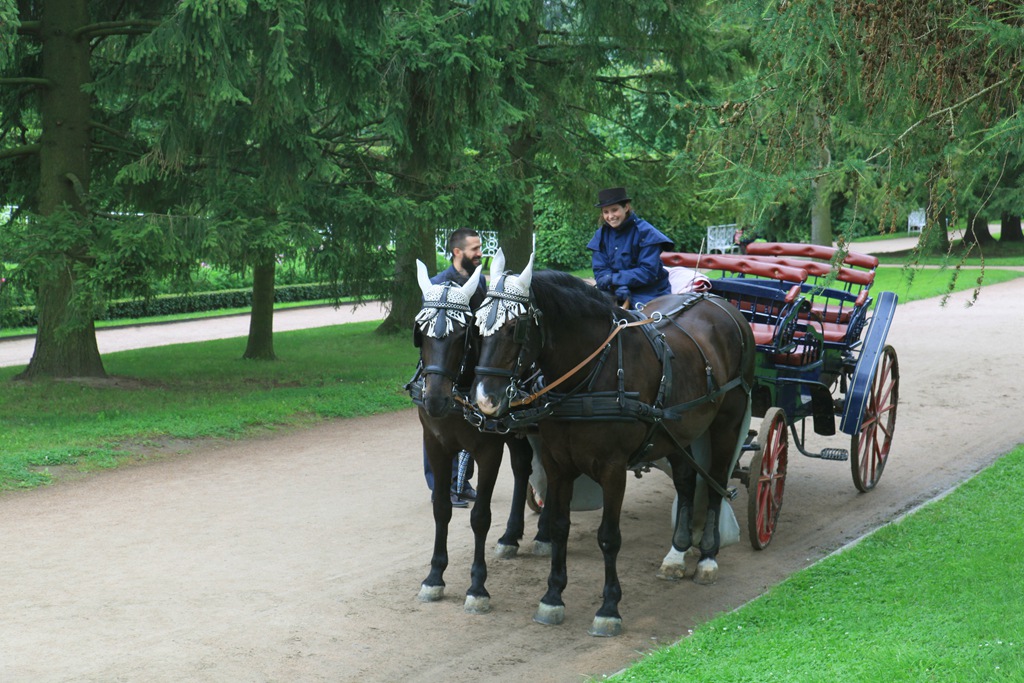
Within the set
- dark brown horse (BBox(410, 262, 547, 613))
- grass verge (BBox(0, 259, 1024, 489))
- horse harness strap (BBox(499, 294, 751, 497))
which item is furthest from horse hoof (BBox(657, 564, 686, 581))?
grass verge (BBox(0, 259, 1024, 489))

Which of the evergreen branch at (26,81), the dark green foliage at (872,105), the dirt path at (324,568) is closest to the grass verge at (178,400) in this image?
the dirt path at (324,568)

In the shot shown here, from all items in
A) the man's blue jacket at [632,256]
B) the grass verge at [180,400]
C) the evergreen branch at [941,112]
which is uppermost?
the evergreen branch at [941,112]

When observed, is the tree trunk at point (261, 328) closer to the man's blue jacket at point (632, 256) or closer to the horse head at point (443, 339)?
the man's blue jacket at point (632, 256)

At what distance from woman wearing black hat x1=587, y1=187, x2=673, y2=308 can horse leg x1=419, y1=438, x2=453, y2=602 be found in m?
1.87

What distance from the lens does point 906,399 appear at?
44.4ft

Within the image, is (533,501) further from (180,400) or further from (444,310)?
(180,400)

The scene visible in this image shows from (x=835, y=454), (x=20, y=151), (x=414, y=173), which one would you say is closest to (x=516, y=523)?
(x=835, y=454)

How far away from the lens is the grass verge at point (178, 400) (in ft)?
34.2

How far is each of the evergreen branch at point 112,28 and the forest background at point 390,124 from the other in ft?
0.10

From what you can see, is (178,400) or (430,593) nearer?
(430,593)

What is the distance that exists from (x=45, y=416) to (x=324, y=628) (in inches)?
279

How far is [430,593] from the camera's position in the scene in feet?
21.6

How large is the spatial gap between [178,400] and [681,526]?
801 centimetres

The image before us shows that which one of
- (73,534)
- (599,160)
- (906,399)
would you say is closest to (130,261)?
(73,534)
